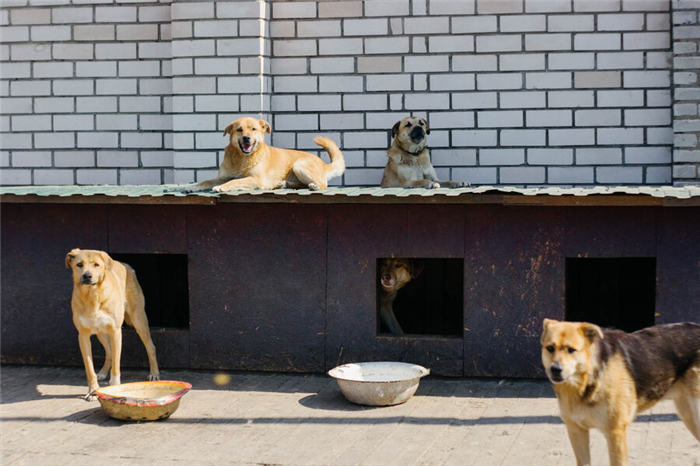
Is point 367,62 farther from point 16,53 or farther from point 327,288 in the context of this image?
point 16,53

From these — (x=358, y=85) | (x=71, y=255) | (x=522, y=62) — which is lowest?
(x=71, y=255)

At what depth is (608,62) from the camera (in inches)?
396

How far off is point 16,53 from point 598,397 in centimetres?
923

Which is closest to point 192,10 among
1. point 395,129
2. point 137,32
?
point 137,32

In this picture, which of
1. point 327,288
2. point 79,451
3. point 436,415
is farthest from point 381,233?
point 79,451

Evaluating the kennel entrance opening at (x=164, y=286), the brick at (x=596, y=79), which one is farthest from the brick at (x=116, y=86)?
the brick at (x=596, y=79)

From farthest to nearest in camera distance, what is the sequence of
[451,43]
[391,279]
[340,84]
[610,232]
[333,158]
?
[340,84] → [451,43] → [333,158] → [391,279] → [610,232]

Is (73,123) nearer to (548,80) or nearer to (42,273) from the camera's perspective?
(42,273)

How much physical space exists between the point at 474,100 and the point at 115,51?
4.68 meters

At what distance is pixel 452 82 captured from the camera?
405 inches

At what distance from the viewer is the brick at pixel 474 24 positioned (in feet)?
33.5

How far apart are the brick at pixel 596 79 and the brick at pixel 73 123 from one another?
6201mm

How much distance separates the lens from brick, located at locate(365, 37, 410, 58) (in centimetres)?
1037

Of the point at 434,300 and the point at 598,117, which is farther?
the point at 434,300
